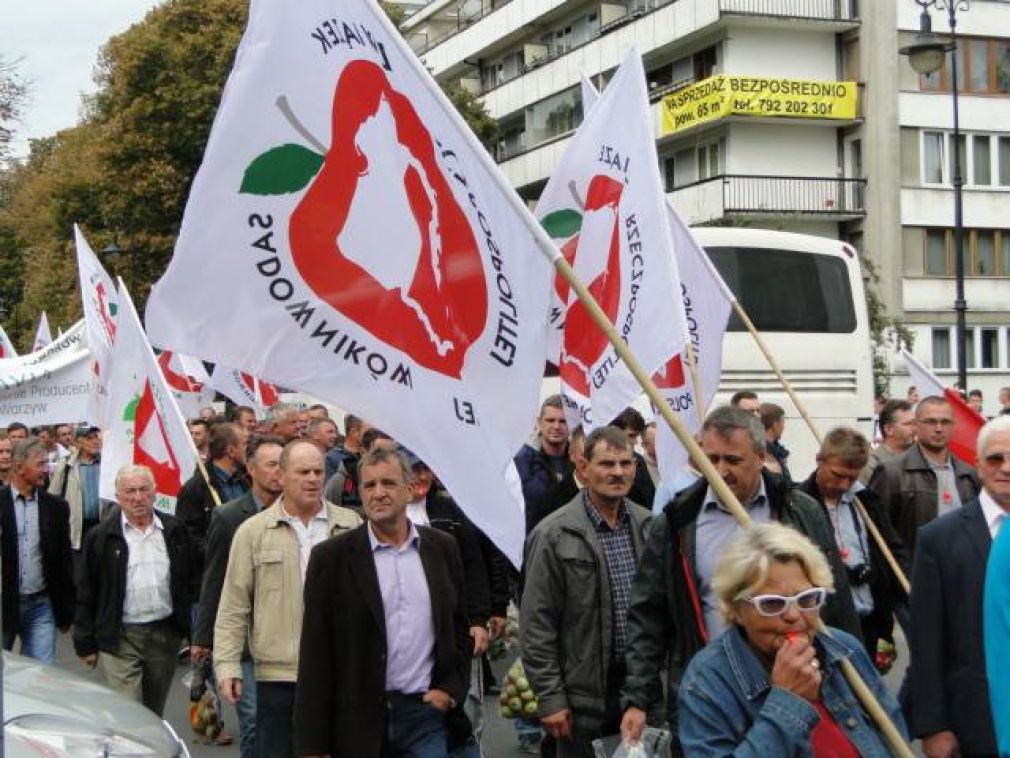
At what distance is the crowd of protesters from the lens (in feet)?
12.0

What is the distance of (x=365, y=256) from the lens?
5.12 metres

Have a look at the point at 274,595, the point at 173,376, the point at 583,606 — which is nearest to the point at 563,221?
the point at 274,595

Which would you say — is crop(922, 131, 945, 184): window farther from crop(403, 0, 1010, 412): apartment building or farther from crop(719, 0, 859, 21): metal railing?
crop(719, 0, 859, 21): metal railing

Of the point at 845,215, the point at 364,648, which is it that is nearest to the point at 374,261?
the point at 364,648

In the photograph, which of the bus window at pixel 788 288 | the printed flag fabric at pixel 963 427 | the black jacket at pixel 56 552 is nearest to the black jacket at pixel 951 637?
the printed flag fabric at pixel 963 427

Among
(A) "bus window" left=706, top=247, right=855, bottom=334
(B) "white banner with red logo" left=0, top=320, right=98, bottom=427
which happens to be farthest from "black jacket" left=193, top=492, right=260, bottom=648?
(A) "bus window" left=706, top=247, right=855, bottom=334

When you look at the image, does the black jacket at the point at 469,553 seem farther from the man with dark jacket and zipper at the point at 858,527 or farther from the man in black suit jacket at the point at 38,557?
the man in black suit jacket at the point at 38,557

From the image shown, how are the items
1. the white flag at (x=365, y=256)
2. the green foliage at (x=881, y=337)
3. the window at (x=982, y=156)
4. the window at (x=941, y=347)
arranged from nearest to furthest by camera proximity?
1. the white flag at (x=365, y=256)
2. the green foliage at (x=881, y=337)
3. the window at (x=941, y=347)
4. the window at (x=982, y=156)

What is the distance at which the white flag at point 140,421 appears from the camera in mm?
9820

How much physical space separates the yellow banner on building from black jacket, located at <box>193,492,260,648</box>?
34.4m

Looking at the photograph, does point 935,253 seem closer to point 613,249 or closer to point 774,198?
point 774,198

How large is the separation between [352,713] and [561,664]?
94 centimetres

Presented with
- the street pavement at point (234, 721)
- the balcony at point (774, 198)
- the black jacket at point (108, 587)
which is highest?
the balcony at point (774, 198)

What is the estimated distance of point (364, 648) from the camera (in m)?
5.57
